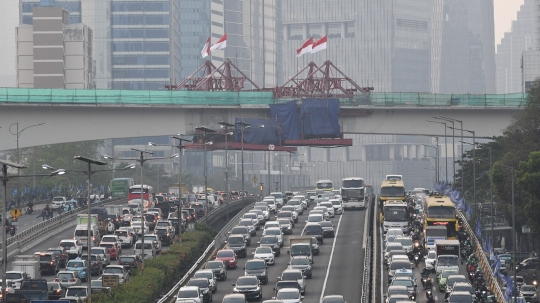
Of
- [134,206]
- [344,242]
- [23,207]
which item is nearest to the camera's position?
[344,242]

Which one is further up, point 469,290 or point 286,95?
point 286,95

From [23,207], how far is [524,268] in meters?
56.6

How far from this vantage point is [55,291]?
61688 millimetres

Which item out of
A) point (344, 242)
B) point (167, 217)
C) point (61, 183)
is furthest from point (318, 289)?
point (61, 183)

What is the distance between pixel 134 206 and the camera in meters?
114

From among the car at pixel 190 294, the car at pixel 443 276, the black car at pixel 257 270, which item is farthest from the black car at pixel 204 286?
the car at pixel 443 276

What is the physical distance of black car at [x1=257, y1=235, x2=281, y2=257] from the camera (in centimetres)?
8056

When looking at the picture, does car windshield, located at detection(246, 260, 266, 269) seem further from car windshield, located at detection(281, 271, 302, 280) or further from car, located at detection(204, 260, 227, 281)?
car windshield, located at detection(281, 271, 302, 280)

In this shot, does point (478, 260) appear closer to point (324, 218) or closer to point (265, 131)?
point (324, 218)

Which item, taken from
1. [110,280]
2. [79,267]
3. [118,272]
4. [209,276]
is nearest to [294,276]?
[209,276]

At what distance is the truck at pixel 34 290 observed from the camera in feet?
189

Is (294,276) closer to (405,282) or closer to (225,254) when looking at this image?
(405,282)

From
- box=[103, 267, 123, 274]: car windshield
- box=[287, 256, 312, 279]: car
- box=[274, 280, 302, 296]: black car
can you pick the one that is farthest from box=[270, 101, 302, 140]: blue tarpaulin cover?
box=[274, 280, 302, 296]: black car

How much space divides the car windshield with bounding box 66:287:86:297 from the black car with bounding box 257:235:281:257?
74.2 ft
